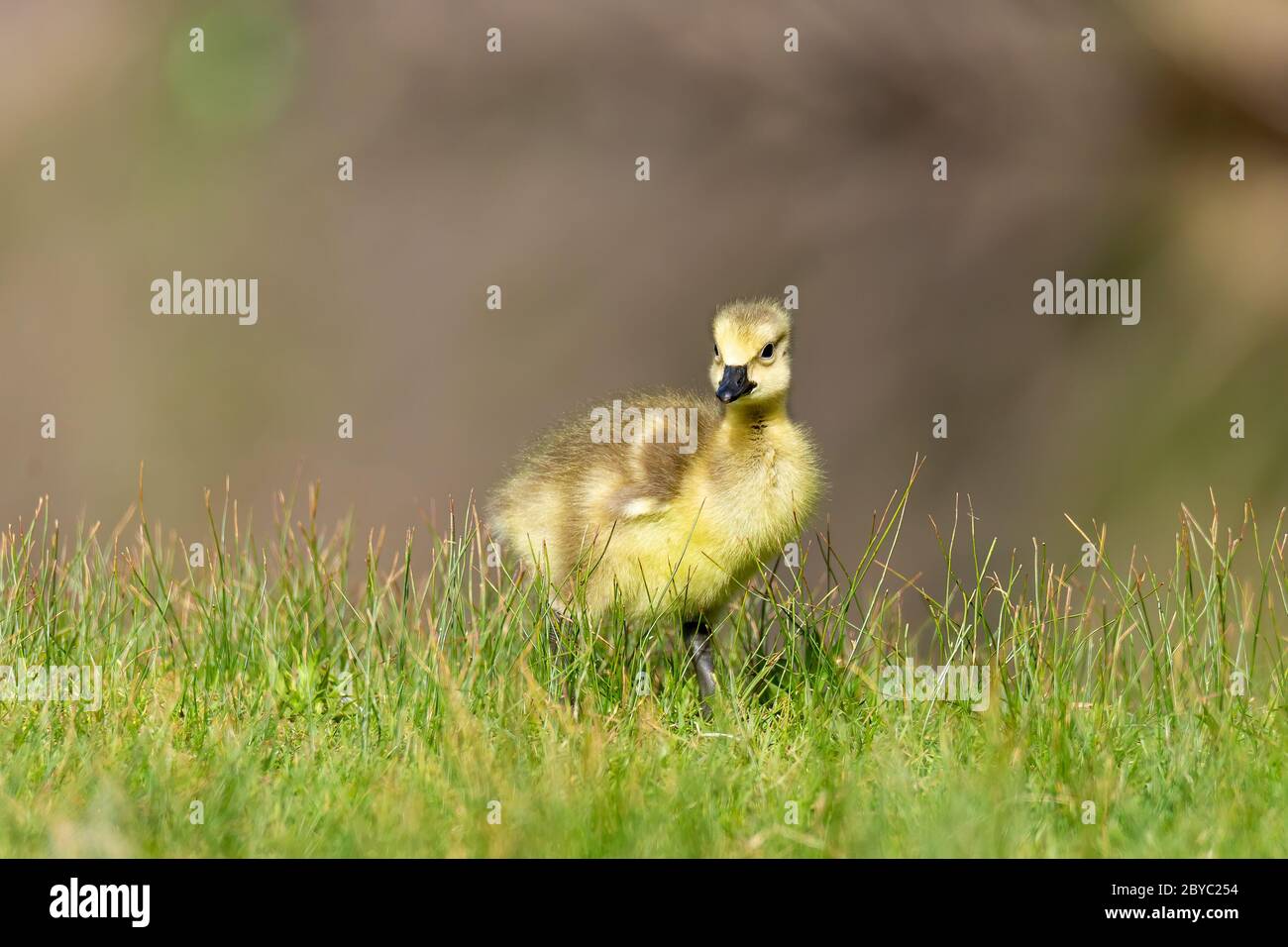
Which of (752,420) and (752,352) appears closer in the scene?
(752,352)

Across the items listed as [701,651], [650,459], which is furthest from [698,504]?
[701,651]

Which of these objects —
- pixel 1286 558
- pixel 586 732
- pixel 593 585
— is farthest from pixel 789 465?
pixel 1286 558

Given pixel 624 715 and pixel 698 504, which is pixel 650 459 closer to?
pixel 698 504

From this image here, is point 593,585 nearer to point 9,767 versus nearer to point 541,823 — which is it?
point 541,823

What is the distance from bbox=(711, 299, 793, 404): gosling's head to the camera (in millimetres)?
2832

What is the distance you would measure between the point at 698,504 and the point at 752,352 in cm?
32

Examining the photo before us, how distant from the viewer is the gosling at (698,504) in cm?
288

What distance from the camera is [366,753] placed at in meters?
2.40

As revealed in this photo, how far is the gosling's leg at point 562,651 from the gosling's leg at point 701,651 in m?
0.27

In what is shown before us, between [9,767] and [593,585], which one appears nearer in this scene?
[9,767]

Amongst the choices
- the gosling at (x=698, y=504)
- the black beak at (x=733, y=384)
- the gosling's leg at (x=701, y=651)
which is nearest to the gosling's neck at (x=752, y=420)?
the gosling at (x=698, y=504)

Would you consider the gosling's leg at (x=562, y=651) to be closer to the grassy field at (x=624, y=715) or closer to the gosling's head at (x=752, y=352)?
the grassy field at (x=624, y=715)

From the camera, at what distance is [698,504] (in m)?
2.90
